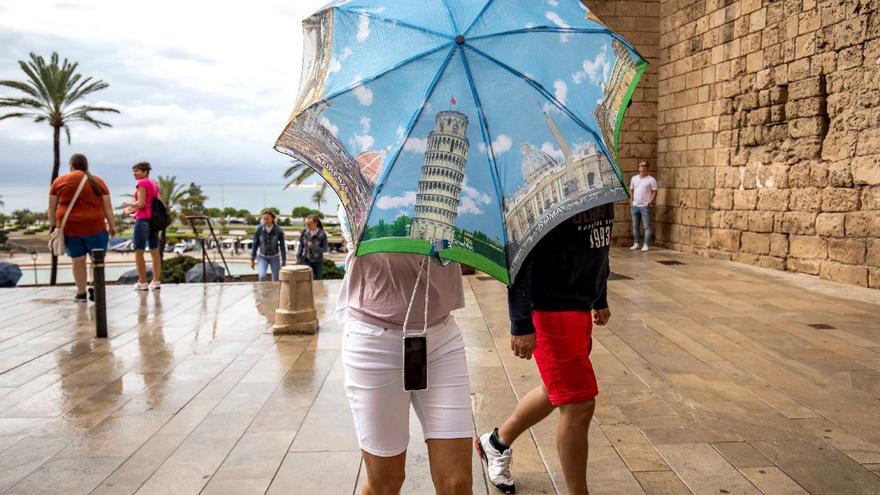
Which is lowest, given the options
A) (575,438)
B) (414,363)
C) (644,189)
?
(575,438)

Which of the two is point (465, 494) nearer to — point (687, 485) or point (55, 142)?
point (687, 485)

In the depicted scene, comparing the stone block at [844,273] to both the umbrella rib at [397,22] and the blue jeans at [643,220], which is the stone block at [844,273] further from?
the umbrella rib at [397,22]

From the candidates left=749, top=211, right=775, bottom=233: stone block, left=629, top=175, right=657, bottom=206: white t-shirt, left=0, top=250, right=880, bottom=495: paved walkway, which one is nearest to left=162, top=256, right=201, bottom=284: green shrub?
left=0, top=250, right=880, bottom=495: paved walkway

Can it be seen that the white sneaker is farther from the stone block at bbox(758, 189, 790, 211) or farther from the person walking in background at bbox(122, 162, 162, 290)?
the stone block at bbox(758, 189, 790, 211)

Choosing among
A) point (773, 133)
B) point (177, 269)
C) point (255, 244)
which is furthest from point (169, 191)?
point (773, 133)

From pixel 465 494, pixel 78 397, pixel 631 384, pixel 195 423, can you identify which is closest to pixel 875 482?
pixel 631 384

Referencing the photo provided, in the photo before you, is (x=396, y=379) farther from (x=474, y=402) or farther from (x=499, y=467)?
(x=474, y=402)

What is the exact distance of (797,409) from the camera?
13.5ft

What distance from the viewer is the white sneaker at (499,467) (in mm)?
3064

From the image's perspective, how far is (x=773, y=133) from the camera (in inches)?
412

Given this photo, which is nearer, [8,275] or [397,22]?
[397,22]

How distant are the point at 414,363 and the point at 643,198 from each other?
1160cm

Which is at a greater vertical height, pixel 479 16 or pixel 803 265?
pixel 479 16

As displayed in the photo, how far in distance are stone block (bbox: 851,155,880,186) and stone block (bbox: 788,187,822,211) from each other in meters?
0.70
